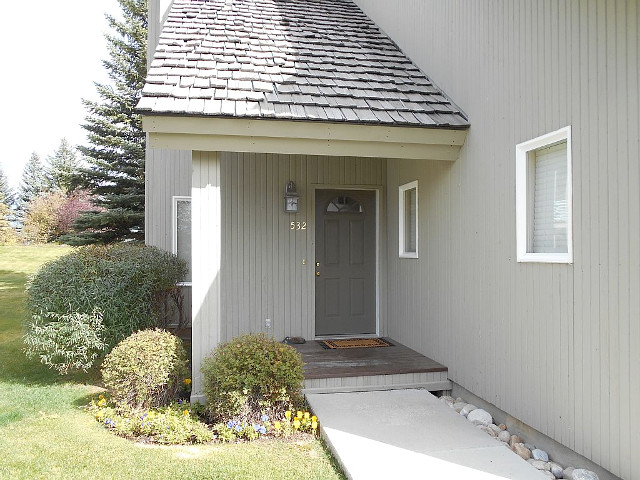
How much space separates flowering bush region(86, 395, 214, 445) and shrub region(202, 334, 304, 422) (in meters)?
0.23

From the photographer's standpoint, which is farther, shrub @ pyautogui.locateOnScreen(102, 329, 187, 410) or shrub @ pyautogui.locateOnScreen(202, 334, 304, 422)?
shrub @ pyautogui.locateOnScreen(102, 329, 187, 410)

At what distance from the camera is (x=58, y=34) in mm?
28250

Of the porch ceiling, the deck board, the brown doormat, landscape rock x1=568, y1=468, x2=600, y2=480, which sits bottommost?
landscape rock x1=568, y1=468, x2=600, y2=480

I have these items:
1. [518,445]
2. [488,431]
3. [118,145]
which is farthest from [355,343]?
[118,145]

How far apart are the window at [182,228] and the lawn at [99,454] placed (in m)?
3.03

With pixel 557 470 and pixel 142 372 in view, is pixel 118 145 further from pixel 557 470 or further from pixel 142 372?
pixel 557 470

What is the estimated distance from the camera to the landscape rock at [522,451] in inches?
159

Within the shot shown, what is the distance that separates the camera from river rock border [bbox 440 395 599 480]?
3.63m

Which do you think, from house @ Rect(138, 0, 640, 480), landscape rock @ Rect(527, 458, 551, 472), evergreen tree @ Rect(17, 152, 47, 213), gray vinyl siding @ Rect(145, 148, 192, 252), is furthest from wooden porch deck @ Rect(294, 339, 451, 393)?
evergreen tree @ Rect(17, 152, 47, 213)

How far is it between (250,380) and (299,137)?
2380mm

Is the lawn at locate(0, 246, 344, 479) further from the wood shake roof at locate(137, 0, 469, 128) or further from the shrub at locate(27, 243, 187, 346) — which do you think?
the wood shake roof at locate(137, 0, 469, 128)

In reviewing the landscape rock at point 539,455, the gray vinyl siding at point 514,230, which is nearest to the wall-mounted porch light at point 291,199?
the gray vinyl siding at point 514,230

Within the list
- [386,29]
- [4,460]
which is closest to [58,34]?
[386,29]

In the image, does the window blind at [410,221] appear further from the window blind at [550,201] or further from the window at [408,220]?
the window blind at [550,201]
